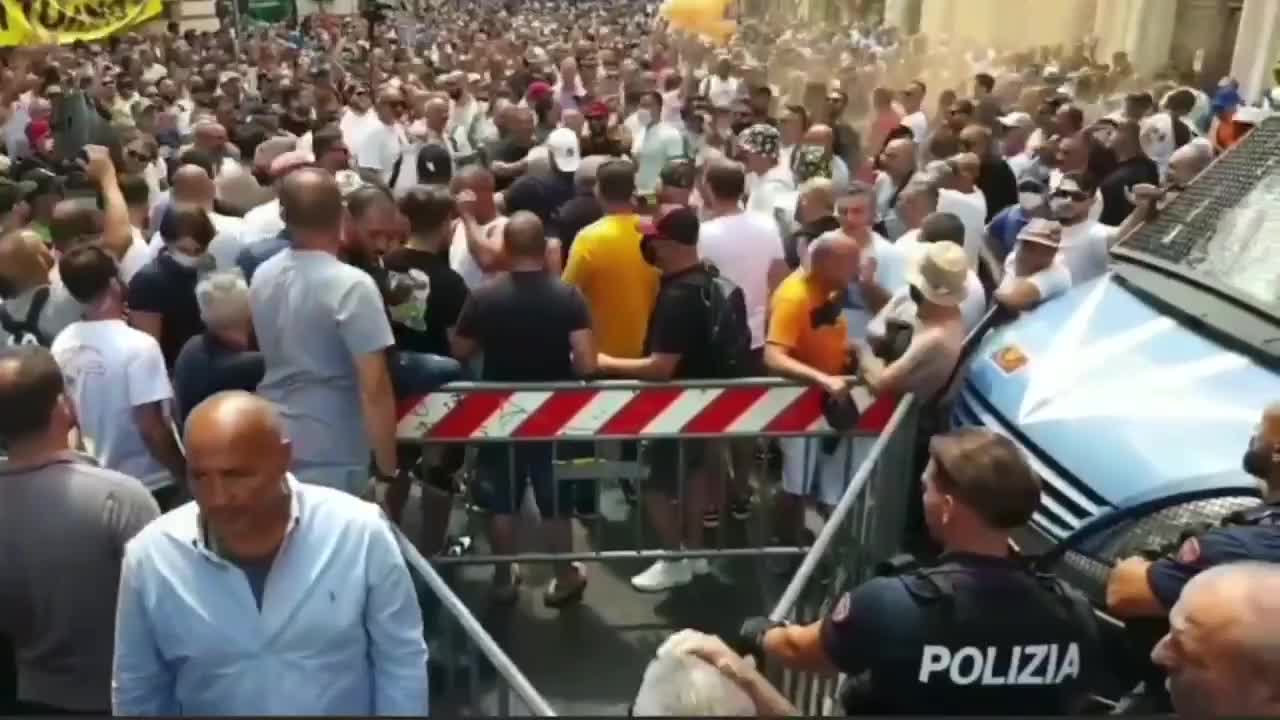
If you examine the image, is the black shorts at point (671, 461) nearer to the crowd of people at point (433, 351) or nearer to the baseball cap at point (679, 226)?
the crowd of people at point (433, 351)

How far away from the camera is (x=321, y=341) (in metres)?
4.39

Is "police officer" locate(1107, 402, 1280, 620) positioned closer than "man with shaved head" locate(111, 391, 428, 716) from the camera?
No

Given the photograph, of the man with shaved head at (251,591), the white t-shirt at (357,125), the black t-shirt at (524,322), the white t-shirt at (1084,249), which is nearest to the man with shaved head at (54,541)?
the man with shaved head at (251,591)

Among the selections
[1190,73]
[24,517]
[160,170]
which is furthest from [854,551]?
[1190,73]

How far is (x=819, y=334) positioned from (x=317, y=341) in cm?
211

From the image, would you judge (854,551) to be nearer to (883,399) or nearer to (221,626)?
(883,399)

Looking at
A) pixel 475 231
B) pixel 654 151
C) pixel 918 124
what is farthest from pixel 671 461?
pixel 918 124

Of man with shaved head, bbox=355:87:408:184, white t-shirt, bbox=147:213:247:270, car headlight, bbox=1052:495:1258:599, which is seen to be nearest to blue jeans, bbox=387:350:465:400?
white t-shirt, bbox=147:213:247:270

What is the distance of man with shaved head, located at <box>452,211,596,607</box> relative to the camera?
17.3 feet

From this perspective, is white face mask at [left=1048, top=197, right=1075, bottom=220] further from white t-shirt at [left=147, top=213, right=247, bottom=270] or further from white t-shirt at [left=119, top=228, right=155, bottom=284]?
white t-shirt at [left=119, top=228, right=155, bottom=284]

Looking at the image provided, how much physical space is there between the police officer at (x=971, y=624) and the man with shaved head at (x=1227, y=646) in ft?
1.40

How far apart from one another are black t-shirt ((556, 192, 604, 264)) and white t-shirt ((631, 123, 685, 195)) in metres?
3.62

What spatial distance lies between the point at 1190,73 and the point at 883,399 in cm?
1920

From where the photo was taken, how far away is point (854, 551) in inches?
180
